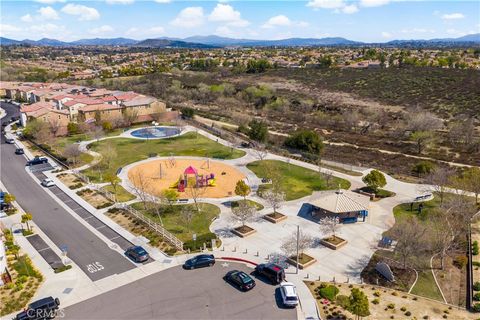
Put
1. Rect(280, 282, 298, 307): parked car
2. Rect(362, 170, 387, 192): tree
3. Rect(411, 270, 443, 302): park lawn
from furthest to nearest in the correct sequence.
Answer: Rect(362, 170, 387, 192): tree < Rect(411, 270, 443, 302): park lawn < Rect(280, 282, 298, 307): parked car

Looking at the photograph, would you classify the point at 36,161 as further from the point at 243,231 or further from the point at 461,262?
the point at 461,262

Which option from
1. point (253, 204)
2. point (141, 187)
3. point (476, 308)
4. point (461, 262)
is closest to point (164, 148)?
point (141, 187)

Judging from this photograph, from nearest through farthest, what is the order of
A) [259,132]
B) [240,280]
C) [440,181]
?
[240,280] < [440,181] < [259,132]

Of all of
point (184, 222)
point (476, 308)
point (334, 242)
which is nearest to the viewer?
point (476, 308)

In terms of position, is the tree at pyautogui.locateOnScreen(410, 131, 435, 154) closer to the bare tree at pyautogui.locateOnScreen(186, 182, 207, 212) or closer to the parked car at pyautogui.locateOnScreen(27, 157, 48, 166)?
the bare tree at pyautogui.locateOnScreen(186, 182, 207, 212)

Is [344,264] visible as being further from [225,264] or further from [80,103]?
[80,103]

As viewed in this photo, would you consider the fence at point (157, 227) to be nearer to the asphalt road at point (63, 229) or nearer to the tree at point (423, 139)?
the asphalt road at point (63, 229)

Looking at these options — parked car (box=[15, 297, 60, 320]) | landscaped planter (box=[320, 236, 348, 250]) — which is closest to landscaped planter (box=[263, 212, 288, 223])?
landscaped planter (box=[320, 236, 348, 250])

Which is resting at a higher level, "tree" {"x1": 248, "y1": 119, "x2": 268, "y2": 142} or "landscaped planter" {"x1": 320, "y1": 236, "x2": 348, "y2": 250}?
"tree" {"x1": 248, "y1": 119, "x2": 268, "y2": 142}

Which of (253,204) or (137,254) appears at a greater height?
(253,204)
